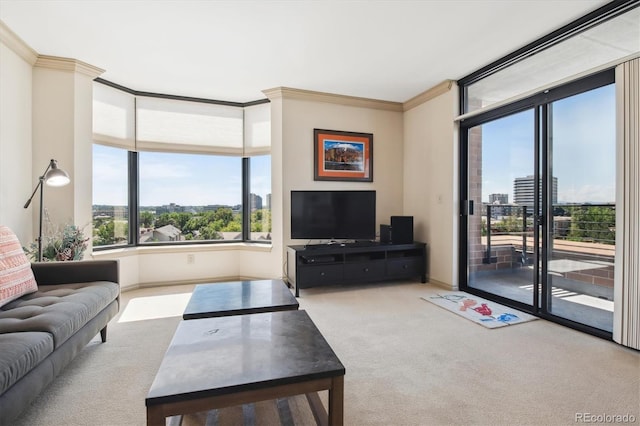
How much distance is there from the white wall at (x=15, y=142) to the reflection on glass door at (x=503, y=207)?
4.85 meters

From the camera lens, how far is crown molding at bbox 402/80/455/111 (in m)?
4.02

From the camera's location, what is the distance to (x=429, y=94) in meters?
4.32

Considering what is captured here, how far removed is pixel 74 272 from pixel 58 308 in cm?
72

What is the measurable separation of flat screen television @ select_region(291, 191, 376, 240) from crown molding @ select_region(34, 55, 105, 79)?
8.65ft

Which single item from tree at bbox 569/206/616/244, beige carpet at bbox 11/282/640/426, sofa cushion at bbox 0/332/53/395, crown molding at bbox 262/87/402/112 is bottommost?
beige carpet at bbox 11/282/640/426

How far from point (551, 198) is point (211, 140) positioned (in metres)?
4.18

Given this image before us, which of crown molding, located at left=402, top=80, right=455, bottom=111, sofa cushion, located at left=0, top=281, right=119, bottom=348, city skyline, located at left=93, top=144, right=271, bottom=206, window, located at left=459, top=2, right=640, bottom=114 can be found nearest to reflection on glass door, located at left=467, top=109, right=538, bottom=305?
window, located at left=459, top=2, right=640, bottom=114

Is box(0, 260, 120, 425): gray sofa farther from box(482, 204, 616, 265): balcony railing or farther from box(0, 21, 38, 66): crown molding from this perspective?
box(482, 204, 616, 265): balcony railing

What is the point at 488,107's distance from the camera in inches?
140

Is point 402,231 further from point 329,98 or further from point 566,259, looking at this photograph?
point 329,98

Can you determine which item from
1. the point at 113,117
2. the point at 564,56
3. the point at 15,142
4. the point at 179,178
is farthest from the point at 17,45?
the point at 564,56

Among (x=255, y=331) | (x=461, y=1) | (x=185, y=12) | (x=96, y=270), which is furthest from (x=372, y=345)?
(x=185, y=12)

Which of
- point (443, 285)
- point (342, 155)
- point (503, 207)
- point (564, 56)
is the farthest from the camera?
point (342, 155)

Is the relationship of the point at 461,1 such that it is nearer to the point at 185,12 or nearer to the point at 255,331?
the point at 185,12
